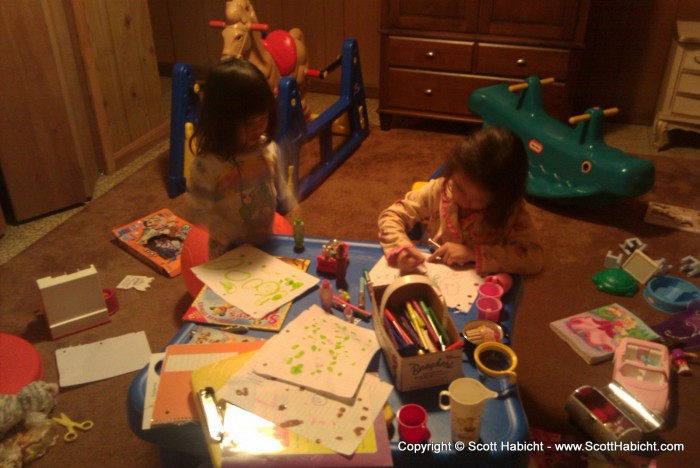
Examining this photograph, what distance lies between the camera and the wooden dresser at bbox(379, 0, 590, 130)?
320 cm

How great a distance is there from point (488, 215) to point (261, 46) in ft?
6.35

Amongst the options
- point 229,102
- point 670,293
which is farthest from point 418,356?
point 670,293

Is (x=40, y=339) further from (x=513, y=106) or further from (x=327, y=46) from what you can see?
(x=327, y=46)

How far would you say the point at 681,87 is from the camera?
336 centimetres

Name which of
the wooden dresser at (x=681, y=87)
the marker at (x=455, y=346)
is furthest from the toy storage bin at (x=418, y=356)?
the wooden dresser at (x=681, y=87)

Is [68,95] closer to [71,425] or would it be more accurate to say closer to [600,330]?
[71,425]

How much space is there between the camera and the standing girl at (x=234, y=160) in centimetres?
166

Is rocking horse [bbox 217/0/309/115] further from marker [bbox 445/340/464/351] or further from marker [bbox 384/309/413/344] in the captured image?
marker [bbox 445/340/464/351]

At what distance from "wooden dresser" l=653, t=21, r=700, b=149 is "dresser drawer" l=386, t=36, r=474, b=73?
1.11m

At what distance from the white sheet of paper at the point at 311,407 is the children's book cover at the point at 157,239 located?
55.8 inches

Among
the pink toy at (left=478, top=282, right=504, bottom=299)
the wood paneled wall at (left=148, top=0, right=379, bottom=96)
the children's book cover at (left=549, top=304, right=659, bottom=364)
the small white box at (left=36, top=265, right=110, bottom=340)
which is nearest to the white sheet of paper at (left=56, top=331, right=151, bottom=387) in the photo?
the small white box at (left=36, top=265, right=110, bottom=340)

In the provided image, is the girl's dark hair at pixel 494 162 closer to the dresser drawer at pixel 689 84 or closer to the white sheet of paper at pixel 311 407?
the white sheet of paper at pixel 311 407

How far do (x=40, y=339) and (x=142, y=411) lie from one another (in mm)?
1236

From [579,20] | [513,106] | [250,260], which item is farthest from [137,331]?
[579,20]
